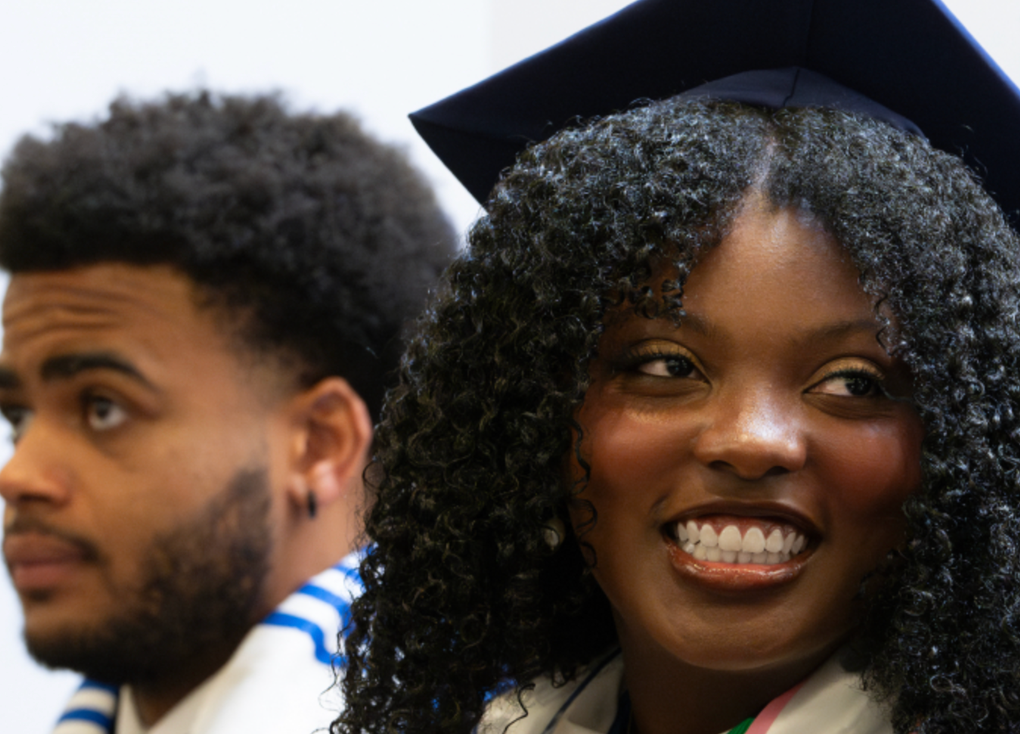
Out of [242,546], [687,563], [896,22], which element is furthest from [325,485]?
[896,22]

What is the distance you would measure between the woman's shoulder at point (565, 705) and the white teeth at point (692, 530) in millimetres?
319

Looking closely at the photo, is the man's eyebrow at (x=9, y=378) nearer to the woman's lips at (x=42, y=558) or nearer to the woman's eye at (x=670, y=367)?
the woman's lips at (x=42, y=558)

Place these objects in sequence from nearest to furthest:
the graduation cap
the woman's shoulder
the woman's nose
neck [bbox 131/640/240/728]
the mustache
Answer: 1. the woman's nose
2. the graduation cap
3. the woman's shoulder
4. the mustache
5. neck [bbox 131/640/240/728]

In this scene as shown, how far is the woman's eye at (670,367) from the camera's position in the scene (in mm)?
1172

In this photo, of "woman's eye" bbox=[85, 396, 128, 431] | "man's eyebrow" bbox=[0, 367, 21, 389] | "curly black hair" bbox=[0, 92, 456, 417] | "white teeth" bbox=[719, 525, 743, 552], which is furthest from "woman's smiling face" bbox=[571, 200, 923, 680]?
"man's eyebrow" bbox=[0, 367, 21, 389]

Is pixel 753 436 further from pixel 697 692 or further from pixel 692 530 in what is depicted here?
pixel 697 692

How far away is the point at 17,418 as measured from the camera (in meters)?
1.78

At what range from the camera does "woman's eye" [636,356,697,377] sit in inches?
46.1

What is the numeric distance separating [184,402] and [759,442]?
0.92 m

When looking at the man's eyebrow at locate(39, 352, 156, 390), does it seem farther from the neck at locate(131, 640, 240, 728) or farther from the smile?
the smile

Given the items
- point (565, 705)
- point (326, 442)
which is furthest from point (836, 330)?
point (326, 442)

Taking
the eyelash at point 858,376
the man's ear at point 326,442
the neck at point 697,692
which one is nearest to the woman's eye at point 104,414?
the man's ear at point 326,442

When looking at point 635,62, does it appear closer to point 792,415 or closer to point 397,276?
point 792,415

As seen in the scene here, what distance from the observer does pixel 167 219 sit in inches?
66.8
